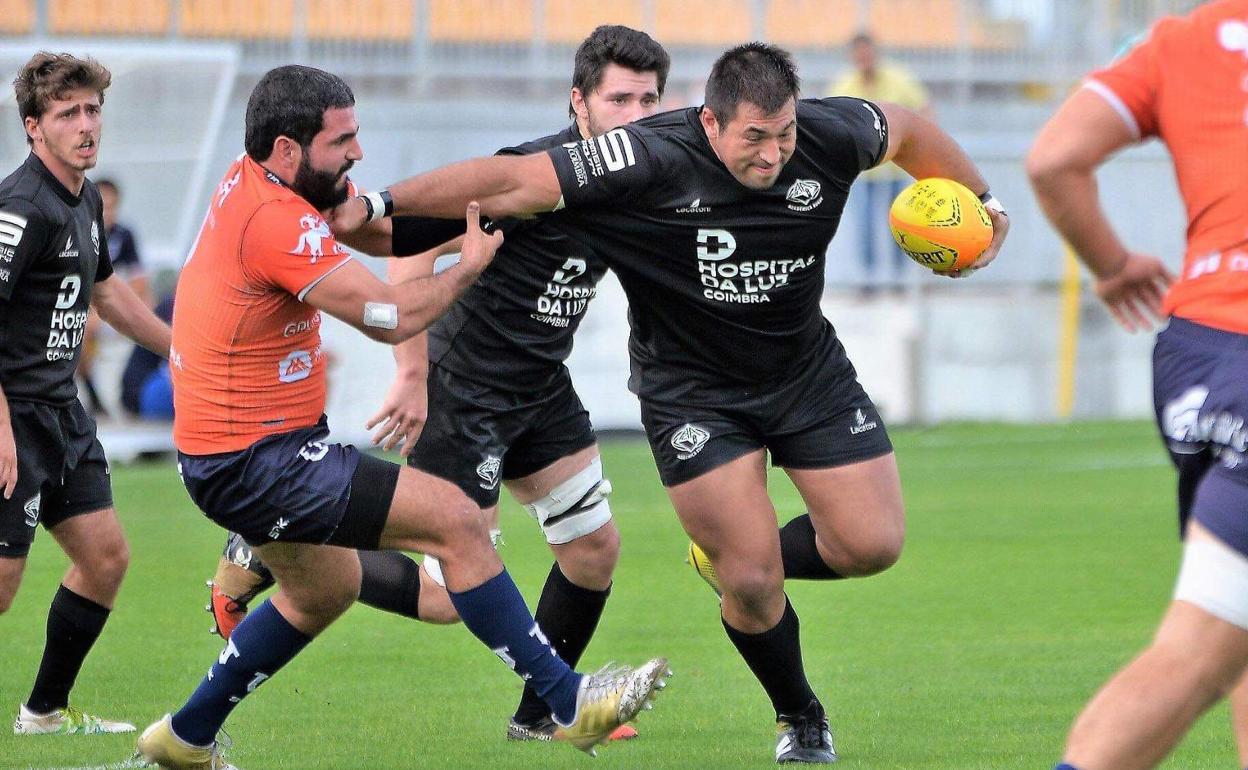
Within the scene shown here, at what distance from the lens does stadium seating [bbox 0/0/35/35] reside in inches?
648

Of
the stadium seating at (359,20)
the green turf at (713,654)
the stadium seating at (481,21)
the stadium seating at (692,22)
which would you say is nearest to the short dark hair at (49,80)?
the green turf at (713,654)

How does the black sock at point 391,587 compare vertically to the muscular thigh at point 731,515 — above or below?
below

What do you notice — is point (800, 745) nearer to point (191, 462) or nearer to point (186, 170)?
point (191, 462)

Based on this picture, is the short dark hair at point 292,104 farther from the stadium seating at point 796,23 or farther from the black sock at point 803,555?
the stadium seating at point 796,23

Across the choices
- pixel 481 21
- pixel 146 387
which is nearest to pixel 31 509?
pixel 146 387

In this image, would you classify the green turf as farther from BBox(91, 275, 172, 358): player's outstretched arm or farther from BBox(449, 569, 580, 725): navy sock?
→ BBox(91, 275, 172, 358): player's outstretched arm

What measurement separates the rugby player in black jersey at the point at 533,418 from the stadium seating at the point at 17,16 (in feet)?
39.1

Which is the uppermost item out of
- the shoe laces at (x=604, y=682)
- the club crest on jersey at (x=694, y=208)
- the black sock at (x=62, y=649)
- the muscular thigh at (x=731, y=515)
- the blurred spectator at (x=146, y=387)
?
the club crest on jersey at (x=694, y=208)

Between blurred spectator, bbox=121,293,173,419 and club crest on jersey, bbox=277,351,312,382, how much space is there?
9.45 metres

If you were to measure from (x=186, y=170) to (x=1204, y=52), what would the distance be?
539 inches

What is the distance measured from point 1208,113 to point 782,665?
97.1 inches

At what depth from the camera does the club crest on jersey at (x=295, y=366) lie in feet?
15.8

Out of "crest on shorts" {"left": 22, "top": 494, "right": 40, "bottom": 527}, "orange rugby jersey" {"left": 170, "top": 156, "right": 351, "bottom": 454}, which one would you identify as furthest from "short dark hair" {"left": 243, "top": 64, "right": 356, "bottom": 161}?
"crest on shorts" {"left": 22, "top": 494, "right": 40, "bottom": 527}

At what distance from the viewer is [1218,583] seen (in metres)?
3.34
